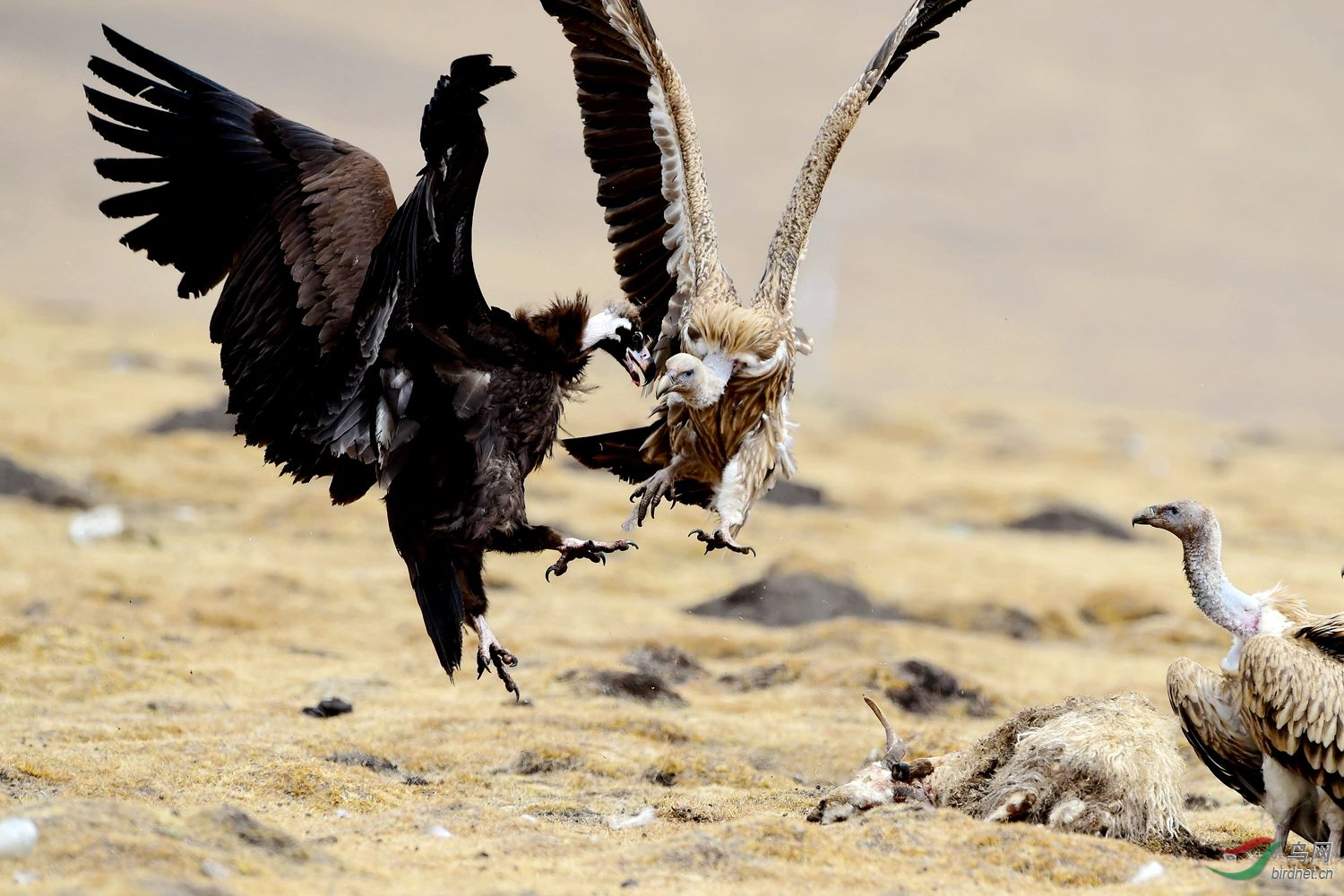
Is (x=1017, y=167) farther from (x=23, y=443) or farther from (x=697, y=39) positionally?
(x=23, y=443)

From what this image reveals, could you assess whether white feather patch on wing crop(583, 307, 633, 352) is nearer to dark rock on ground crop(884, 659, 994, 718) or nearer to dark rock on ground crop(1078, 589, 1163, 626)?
dark rock on ground crop(884, 659, 994, 718)

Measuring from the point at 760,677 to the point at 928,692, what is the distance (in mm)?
1253

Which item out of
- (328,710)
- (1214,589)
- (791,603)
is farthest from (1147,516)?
(791,603)

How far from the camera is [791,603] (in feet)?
49.8

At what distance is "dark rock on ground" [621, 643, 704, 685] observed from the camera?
37.7 ft

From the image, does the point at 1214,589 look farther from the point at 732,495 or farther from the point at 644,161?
the point at 644,161

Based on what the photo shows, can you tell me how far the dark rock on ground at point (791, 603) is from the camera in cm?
1500

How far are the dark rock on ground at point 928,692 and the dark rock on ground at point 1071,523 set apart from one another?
12258mm

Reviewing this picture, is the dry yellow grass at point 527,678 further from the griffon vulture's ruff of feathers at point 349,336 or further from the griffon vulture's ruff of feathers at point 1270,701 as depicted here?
the griffon vulture's ruff of feathers at point 349,336

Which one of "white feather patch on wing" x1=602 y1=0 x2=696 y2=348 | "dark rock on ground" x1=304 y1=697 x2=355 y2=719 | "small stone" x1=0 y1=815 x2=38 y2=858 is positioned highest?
"white feather patch on wing" x1=602 y1=0 x2=696 y2=348

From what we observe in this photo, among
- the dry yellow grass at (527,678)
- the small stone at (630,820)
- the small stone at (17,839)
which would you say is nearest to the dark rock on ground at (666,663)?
the dry yellow grass at (527,678)

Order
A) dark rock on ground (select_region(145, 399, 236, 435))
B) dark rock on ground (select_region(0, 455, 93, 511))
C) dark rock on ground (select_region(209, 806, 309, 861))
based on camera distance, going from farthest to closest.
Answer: dark rock on ground (select_region(145, 399, 236, 435)), dark rock on ground (select_region(0, 455, 93, 511)), dark rock on ground (select_region(209, 806, 309, 861))

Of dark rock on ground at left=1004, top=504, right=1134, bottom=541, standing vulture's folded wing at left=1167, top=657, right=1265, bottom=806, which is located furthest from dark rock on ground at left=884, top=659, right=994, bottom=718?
dark rock on ground at left=1004, top=504, right=1134, bottom=541

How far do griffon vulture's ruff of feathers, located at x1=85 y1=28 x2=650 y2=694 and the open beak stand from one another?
1.0 inches
